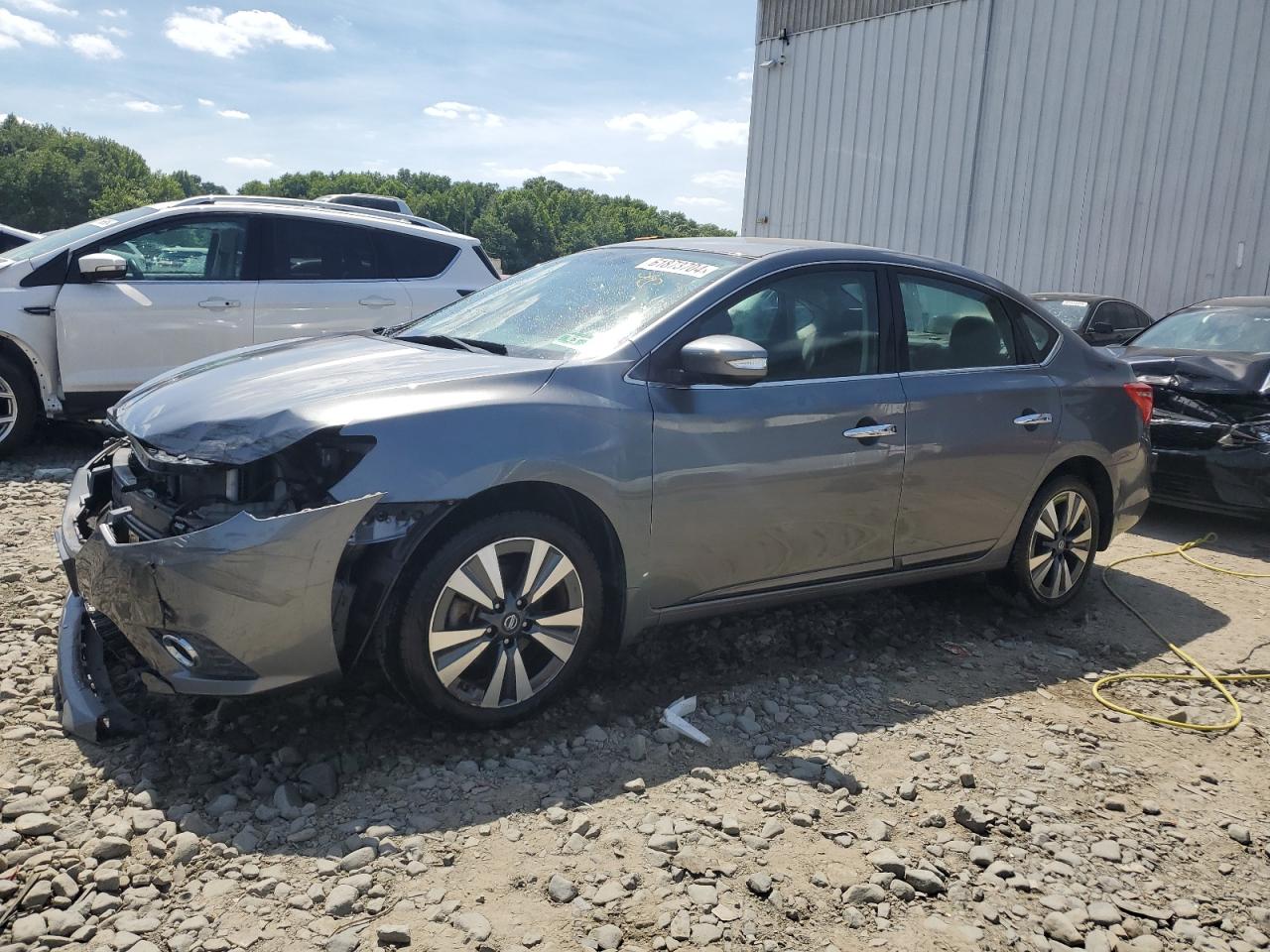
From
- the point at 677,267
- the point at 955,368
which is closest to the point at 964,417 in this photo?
the point at 955,368

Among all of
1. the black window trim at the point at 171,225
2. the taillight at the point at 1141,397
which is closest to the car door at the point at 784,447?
the taillight at the point at 1141,397

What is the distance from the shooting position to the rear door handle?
13.3ft

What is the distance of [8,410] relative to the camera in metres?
6.98

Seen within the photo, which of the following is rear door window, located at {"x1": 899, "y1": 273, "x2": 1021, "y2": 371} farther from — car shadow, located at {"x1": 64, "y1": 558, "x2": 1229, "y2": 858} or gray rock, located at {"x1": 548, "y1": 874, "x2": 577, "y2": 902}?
gray rock, located at {"x1": 548, "y1": 874, "x2": 577, "y2": 902}

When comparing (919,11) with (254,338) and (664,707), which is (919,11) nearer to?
(254,338)

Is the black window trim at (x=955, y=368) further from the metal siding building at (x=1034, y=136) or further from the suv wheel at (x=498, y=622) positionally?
the metal siding building at (x=1034, y=136)

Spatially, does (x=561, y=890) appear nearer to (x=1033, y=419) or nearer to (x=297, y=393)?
(x=297, y=393)

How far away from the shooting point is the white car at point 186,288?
6.95 meters

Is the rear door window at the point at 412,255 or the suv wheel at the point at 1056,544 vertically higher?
the rear door window at the point at 412,255

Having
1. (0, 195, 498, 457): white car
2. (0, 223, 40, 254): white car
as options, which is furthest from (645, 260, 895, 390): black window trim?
(0, 223, 40, 254): white car

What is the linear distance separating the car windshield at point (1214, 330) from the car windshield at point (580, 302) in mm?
5189

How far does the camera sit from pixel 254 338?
7.49m

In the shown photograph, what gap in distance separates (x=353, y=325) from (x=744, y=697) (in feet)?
16.1

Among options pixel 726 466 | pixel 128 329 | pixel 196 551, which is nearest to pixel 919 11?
pixel 128 329
